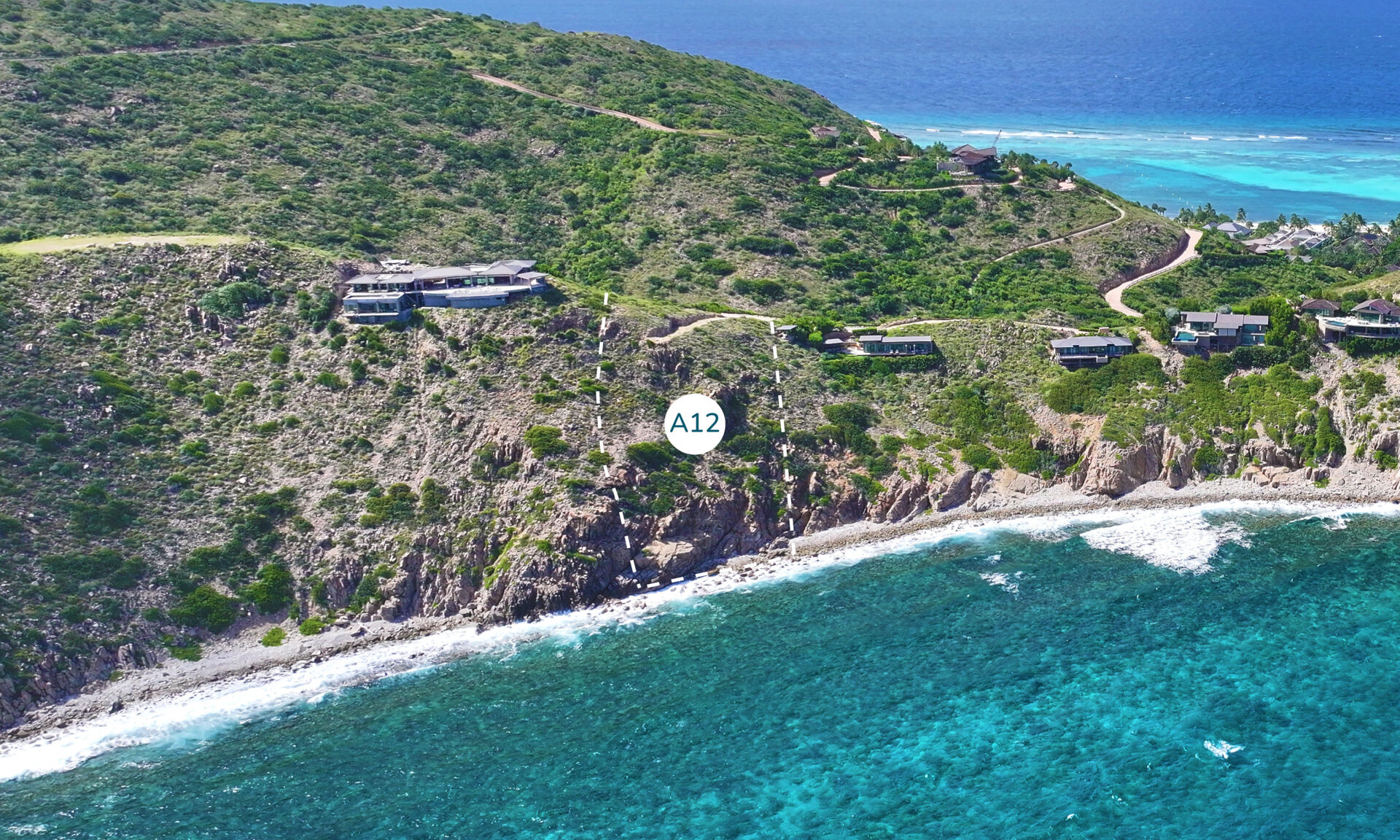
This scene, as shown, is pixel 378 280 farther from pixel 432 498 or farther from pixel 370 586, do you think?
pixel 370 586

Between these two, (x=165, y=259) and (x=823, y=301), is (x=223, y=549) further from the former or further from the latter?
(x=823, y=301)

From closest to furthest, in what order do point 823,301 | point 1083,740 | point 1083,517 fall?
1. point 1083,740
2. point 1083,517
3. point 823,301

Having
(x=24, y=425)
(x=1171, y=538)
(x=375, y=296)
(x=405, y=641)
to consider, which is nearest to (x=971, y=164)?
(x=1171, y=538)

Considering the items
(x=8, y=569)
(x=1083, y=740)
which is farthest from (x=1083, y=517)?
(x=8, y=569)

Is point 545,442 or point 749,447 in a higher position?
point 545,442

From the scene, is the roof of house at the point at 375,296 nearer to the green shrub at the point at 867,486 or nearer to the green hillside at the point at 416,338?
the green hillside at the point at 416,338

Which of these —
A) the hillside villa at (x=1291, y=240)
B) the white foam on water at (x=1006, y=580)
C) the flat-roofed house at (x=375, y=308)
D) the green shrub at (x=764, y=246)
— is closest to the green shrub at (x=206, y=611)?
the flat-roofed house at (x=375, y=308)
